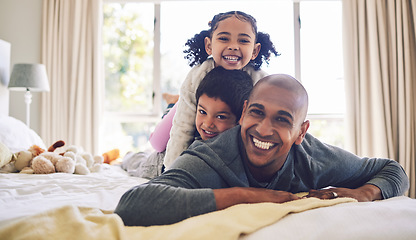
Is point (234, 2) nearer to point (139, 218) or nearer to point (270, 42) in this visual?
point (270, 42)

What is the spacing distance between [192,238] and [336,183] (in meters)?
0.65

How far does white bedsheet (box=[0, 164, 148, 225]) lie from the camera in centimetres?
118

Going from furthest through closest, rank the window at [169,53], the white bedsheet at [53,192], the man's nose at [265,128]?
1. the window at [169,53]
2. the white bedsheet at [53,192]
3. the man's nose at [265,128]

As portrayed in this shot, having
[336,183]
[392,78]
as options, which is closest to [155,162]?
[336,183]

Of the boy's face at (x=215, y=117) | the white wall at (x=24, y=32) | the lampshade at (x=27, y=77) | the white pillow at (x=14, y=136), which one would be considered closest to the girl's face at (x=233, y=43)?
the boy's face at (x=215, y=117)

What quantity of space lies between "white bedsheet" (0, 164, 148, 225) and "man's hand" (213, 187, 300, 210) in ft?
1.45

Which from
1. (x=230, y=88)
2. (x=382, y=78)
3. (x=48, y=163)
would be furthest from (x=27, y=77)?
(x=382, y=78)

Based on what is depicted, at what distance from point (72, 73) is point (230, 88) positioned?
125 inches

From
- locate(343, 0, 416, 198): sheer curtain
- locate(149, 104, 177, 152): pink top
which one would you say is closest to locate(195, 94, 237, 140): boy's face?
locate(149, 104, 177, 152): pink top

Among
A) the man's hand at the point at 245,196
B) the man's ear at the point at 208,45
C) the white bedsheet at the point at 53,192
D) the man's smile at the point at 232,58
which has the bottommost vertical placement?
Answer: the white bedsheet at the point at 53,192

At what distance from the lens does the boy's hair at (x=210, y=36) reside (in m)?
1.36

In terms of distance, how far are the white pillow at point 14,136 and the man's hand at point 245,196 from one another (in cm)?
173

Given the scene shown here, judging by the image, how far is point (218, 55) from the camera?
53.9 inches

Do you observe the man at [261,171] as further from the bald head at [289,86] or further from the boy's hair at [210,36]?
the boy's hair at [210,36]
